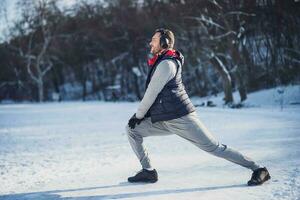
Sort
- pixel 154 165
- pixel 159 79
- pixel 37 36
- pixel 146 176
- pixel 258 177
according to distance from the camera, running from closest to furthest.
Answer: pixel 159 79
pixel 258 177
pixel 146 176
pixel 154 165
pixel 37 36

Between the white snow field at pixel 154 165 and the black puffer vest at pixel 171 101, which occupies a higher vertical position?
the black puffer vest at pixel 171 101

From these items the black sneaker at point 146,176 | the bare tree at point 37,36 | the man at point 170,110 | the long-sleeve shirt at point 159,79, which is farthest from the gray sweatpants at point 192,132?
the bare tree at point 37,36

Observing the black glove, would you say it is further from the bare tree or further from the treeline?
the bare tree

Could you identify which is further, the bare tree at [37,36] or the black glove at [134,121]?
the bare tree at [37,36]

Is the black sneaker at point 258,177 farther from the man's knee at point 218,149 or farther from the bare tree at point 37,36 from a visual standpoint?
the bare tree at point 37,36

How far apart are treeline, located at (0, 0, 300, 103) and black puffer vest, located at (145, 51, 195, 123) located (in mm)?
14279

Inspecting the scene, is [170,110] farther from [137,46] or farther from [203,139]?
[137,46]

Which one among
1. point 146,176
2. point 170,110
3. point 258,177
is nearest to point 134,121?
point 170,110

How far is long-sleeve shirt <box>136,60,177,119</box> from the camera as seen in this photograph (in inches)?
186

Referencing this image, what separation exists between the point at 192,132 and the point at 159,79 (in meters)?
0.68

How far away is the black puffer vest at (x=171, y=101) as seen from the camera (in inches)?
187

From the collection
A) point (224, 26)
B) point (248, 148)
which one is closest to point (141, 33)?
point (224, 26)

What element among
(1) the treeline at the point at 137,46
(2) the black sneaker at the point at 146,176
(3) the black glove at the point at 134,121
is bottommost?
(2) the black sneaker at the point at 146,176

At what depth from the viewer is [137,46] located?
40938mm
